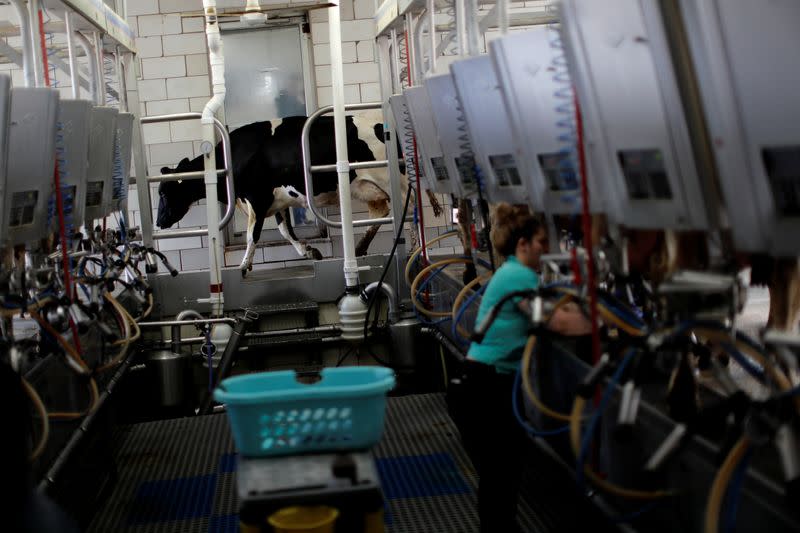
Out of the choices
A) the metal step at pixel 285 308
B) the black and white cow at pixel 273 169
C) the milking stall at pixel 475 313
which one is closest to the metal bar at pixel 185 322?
the milking stall at pixel 475 313

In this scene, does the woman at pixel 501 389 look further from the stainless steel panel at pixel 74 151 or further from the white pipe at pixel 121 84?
the white pipe at pixel 121 84

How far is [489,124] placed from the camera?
3975 millimetres

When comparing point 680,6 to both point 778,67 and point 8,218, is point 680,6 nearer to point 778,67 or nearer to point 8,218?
point 778,67

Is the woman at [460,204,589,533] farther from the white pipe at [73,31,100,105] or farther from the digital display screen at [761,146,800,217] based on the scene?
the white pipe at [73,31,100,105]

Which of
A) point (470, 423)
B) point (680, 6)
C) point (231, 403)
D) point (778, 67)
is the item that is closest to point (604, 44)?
point (680, 6)

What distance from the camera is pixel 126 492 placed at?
4.64 metres

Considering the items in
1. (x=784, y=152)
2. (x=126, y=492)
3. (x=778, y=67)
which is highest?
(x=778, y=67)

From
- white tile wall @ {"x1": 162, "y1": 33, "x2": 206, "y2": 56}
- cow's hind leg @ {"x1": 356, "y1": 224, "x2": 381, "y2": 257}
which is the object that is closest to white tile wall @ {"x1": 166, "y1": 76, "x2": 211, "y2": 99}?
white tile wall @ {"x1": 162, "y1": 33, "x2": 206, "y2": 56}

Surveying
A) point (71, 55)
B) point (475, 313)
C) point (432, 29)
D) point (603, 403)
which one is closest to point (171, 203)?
point (71, 55)

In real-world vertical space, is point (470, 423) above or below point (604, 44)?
below

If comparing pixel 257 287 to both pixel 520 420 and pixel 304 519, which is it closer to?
pixel 520 420

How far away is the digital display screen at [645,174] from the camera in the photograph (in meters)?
2.40

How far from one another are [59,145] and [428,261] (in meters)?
2.89

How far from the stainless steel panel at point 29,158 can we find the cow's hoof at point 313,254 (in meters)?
4.78
